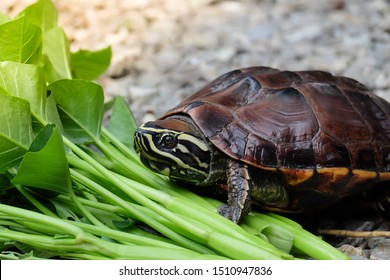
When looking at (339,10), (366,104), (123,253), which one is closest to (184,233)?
(123,253)

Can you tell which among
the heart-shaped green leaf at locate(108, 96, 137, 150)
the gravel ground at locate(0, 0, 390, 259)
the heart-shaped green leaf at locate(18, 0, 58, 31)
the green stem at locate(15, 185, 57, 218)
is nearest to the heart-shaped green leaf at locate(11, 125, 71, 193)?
the green stem at locate(15, 185, 57, 218)

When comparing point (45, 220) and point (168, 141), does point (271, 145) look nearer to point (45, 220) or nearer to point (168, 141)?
point (168, 141)

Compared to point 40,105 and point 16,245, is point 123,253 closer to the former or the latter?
point 16,245

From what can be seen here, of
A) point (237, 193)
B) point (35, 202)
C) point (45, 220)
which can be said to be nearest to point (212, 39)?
point (237, 193)

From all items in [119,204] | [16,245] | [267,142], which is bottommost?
[16,245]

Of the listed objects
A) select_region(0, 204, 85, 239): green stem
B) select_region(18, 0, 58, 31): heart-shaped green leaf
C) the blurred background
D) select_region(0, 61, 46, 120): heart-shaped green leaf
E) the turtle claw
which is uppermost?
select_region(18, 0, 58, 31): heart-shaped green leaf

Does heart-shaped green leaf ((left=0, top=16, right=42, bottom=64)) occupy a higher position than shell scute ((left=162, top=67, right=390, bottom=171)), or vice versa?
heart-shaped green leaf ((left=0, top=16, right=42, bottom=64))

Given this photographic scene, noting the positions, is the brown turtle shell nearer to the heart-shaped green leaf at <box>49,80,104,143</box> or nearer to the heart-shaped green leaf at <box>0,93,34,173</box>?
the heart-shaped green leaf at <box>49,80,104,143</box>
